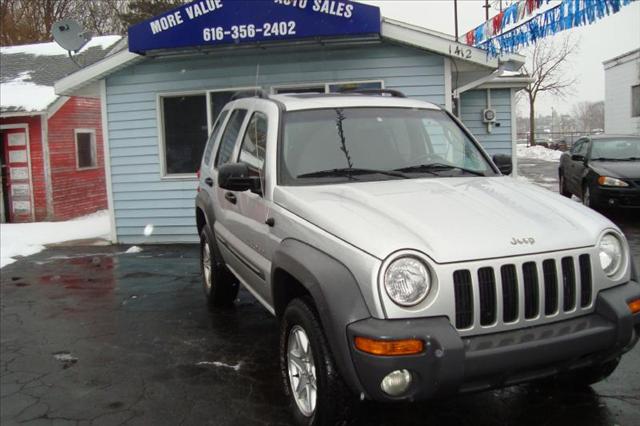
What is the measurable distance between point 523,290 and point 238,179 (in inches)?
78.6

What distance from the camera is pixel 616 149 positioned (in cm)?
1145

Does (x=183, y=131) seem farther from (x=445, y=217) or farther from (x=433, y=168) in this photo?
(x=445, y=217)

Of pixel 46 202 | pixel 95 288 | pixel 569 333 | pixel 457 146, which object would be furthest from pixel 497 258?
pixel 46 202

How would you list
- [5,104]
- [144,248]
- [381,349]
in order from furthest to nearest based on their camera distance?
[5,104]
[144,248]
[381,349]

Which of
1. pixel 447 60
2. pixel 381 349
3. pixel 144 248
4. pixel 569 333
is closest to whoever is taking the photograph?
pixel 381 349

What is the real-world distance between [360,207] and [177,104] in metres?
7.57

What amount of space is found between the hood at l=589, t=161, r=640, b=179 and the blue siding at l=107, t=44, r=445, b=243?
3.45 metres

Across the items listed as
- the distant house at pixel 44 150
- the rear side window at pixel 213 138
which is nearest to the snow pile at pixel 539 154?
the distant house at pixel 44 150

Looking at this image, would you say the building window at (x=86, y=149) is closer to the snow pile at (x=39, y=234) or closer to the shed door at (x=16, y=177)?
the shed door at (x=16, y=177)

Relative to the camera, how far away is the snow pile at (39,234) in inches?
401

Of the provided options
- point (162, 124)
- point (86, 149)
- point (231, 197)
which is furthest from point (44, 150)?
point (231, 197)

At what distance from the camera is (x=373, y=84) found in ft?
31.1

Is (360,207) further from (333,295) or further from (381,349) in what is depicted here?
(381,349)

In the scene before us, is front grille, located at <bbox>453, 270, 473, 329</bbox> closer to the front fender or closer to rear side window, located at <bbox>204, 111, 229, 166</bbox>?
the front fender
